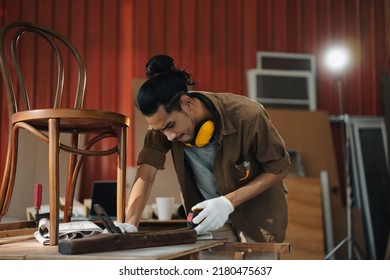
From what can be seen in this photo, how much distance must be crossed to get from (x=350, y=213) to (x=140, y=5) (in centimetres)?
156

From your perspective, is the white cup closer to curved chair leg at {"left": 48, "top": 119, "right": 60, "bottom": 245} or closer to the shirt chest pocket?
the shirt chest pocket

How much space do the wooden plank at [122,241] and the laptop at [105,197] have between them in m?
1.07

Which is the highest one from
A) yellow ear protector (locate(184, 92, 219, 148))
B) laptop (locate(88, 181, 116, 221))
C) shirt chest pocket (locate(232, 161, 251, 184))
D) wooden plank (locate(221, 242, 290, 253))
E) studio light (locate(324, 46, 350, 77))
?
studio light (locate(324, 46, 350, 77))

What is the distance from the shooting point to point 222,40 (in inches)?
126

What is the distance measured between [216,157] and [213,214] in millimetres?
177

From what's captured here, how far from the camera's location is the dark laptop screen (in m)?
2.32

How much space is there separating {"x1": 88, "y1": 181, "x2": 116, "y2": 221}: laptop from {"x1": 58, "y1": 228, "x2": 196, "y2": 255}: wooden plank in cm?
107

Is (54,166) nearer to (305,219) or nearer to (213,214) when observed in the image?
(213,214)

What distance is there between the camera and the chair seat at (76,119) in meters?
1.18

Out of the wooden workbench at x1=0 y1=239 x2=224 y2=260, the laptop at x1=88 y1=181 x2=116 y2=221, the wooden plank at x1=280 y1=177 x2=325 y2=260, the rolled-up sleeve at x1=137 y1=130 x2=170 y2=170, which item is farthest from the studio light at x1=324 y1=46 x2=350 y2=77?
the wooden workbench at x1=0 y1=239 x2=224 y2=260

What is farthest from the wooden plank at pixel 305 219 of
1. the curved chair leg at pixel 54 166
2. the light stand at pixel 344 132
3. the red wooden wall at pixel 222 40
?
the curved chair leg at pixel 54 166

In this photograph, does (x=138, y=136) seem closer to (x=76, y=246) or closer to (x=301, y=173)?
(x=301, y=173)

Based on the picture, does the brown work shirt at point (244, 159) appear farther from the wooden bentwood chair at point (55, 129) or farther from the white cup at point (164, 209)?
the white cup at point (164, 209)

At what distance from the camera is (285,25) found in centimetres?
322
